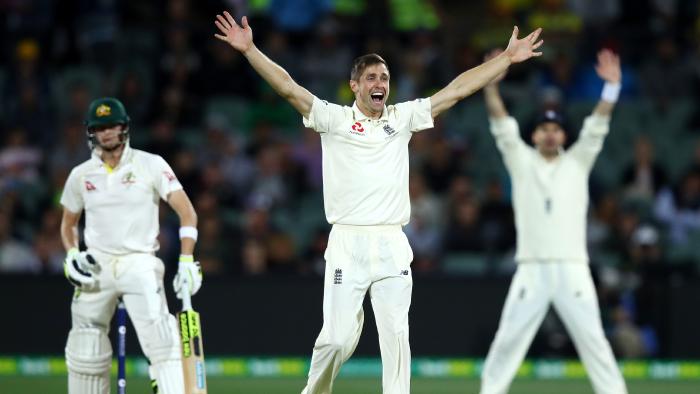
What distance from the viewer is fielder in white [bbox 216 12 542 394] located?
6.75 m

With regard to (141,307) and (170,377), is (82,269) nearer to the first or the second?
(141,307)

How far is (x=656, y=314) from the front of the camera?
11.2m

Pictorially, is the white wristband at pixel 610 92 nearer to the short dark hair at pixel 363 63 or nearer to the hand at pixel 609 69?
the hand at pixel 609 69

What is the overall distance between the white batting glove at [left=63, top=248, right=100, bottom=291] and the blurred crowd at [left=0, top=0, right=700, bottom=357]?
405 cm

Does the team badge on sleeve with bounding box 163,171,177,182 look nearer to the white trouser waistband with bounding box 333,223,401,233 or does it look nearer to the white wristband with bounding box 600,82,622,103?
the white trouser waistband with bounding box 333,223,401,233

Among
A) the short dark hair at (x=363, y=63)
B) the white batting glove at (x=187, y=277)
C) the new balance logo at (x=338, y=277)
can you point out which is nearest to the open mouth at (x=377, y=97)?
the short dark hair at (x=363, y=63)

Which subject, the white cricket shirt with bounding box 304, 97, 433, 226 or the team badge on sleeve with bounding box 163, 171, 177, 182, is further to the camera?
the team badge on sleeve with bounding box 163, 171, 177, 182

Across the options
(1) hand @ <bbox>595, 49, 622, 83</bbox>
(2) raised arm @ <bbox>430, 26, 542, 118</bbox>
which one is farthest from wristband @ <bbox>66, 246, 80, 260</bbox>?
(1) hand @ <bbox>595, 49, 622, 83</bbox>

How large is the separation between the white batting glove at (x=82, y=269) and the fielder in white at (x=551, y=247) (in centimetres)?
234

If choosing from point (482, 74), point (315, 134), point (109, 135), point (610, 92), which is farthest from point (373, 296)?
point (315, 134)

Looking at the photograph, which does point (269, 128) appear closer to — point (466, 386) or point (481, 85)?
point (466, 386)

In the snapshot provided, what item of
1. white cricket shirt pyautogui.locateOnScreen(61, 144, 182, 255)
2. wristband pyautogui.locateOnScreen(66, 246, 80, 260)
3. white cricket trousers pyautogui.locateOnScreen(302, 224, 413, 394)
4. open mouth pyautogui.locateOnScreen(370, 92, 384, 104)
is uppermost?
open mouth pyautogui.locateOnScreen(370, 92, 384, 104)

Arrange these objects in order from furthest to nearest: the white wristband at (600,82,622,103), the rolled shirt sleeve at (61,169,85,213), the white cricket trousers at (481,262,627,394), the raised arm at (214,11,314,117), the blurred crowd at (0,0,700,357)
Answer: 1. the blurred crowd at (0,0,700,357)
2. the white wristband at (600,82,622,103)
3. the white cricket trousers at (481,262,627,394)
4. the rolled shirt sleeve at (61,169,85,213)
5. the raised arm at (214,11,314,117)

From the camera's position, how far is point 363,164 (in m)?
6.86
